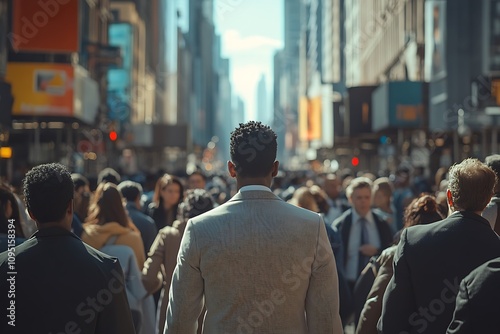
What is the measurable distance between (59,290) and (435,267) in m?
1.93

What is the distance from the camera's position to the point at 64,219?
4.45 metres

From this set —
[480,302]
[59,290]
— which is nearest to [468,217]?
[480,302]

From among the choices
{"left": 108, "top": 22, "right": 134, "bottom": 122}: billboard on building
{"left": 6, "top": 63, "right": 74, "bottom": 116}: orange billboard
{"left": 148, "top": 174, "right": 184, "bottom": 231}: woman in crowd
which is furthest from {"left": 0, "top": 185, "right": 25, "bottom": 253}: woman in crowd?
{"left": 108, "top": 22, "right": 134, "bottom": 122}: billboard on building

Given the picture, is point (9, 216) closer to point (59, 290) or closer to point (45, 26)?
point (59, 290)

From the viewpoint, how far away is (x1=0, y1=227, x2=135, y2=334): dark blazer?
428cm

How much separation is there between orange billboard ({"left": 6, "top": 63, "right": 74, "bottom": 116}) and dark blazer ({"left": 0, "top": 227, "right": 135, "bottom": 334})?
40.0 meters

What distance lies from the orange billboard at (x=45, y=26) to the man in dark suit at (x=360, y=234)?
3506 cm

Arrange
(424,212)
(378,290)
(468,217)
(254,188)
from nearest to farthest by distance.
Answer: (254,188)
(468,217)
(378,290)
(424,212)

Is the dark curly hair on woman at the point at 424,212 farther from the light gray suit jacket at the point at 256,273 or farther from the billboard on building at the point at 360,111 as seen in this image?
the billboard on building at the point at 360,111

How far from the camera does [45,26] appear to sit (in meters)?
45.8

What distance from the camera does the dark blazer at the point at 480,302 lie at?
11.9 feet

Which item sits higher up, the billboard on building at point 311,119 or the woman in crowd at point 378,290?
the billboard on building at point 311,119

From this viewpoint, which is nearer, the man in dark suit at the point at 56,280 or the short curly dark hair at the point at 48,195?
the man in dark suit at the point at 56,280

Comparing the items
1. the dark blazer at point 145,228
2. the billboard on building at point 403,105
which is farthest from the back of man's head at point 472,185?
the billboard on building at point 403,105
